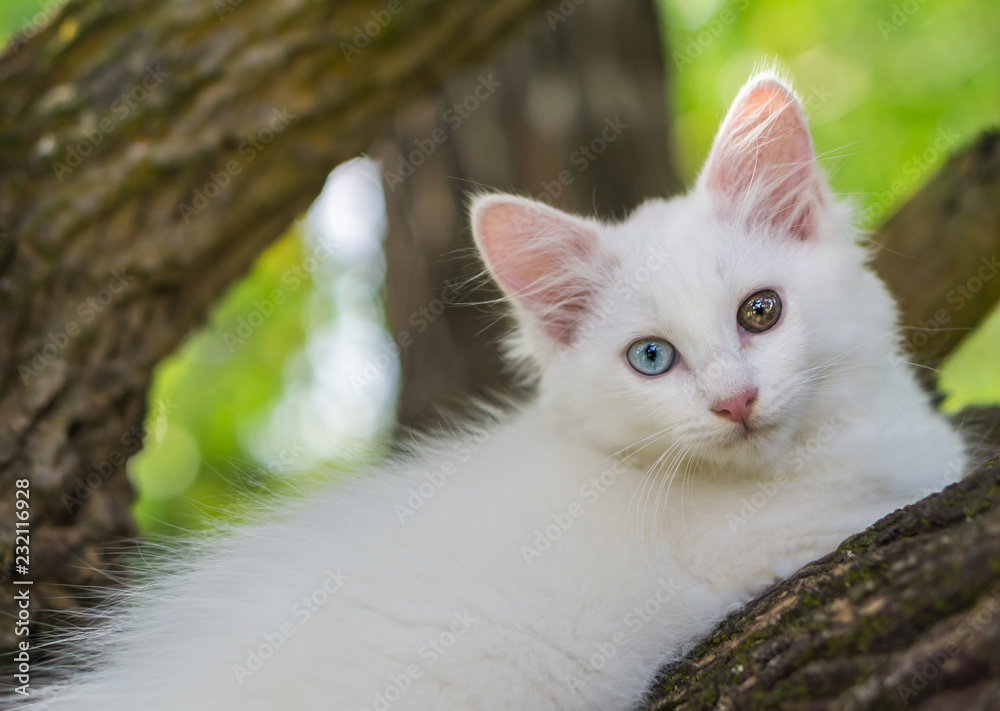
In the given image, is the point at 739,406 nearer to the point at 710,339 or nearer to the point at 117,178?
the point at 710,339

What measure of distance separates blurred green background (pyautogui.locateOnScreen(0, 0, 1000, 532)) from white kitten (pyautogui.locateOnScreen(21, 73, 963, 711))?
232 cm

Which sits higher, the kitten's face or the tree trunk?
the kitten's face

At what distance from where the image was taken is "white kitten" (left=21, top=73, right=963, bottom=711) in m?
1.63

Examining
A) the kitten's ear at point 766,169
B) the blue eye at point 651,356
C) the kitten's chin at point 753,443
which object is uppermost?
the kitten's ear at point 766,169

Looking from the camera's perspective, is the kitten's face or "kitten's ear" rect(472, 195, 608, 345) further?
"kitten's ear" rect(472, 195, 608, 345)

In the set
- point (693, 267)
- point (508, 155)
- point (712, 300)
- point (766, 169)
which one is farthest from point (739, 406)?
point (508, 155)

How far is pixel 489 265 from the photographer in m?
2.25

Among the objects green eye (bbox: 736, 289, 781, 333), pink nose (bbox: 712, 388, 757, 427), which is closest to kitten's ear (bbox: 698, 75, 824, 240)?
green eye (bbox: 736, 289, 781, 333)

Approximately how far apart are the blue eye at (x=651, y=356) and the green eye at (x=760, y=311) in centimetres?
20

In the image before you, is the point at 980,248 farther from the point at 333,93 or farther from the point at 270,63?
the point at 270,63

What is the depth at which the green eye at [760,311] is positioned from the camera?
1962 mm

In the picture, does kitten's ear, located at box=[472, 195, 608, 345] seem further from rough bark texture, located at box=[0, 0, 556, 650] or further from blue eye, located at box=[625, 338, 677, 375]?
rough bark texture, located at box=[0, 0, 556, 650]

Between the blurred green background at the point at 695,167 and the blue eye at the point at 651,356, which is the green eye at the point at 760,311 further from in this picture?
the blurred green background at the point at 695,167

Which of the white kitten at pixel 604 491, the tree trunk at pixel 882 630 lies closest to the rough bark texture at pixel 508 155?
the white kitten at pixel 604 491
